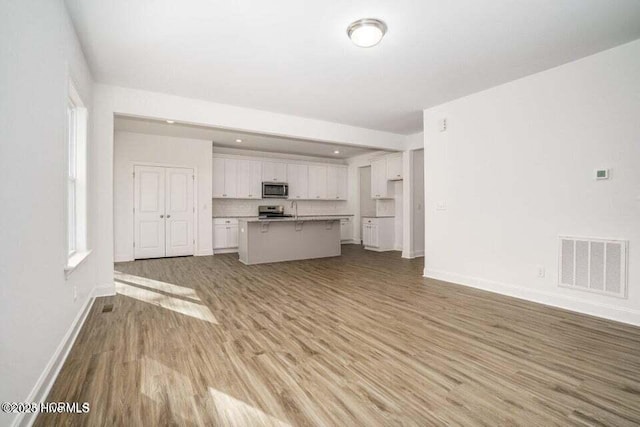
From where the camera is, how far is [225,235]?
7.62m

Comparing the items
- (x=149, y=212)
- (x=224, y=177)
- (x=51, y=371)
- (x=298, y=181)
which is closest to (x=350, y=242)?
(x=298, y=181)

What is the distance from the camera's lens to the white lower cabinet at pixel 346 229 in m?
9.41

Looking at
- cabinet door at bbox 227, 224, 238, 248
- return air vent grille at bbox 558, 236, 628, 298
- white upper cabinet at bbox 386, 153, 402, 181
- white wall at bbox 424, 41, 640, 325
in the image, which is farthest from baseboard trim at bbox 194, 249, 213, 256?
return air vent grille at bbox 558, 236, 628, 298

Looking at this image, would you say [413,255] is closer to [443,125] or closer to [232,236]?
[443,125]

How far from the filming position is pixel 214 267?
574 cm

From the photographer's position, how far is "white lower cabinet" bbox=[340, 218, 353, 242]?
370 inches

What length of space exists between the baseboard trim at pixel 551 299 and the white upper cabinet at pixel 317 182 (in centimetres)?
503

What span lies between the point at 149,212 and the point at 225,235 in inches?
70.2

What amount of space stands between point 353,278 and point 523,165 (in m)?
2.81

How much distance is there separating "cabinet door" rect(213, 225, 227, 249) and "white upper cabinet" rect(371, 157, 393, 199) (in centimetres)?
408

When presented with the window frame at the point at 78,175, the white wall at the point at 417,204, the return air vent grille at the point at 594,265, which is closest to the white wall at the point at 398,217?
the white wall at the point at 417,204

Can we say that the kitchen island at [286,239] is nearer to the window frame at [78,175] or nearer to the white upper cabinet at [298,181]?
the white upper cabinet at [298,181]

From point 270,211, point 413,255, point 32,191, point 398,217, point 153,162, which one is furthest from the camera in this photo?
point 270,211

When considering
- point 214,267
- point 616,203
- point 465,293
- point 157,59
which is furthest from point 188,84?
point 616,203
